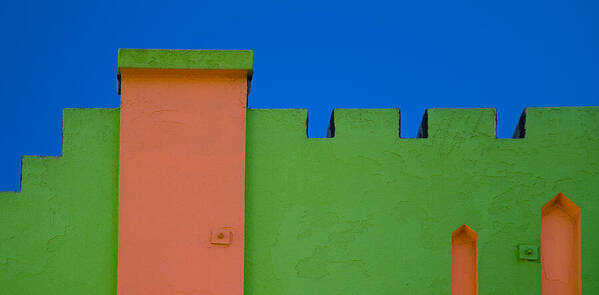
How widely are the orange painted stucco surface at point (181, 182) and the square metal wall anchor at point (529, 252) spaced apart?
2183 millimetres

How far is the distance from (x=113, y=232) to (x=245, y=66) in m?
1.70

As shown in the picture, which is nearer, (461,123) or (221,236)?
(221,236)

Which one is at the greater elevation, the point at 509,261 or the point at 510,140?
the point at 510,140

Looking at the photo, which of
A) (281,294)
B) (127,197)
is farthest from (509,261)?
(127,197)

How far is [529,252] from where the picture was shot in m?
4.69

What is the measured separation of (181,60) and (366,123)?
159 centimetres

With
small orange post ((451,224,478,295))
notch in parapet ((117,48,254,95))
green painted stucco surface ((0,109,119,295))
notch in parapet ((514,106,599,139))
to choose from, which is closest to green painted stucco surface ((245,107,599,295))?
notch in parapet ((514,106,599,139))

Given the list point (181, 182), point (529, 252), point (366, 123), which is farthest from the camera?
point (366, 123)

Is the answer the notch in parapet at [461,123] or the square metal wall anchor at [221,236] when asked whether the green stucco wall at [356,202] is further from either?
the square metal wall anchor at [221,236]

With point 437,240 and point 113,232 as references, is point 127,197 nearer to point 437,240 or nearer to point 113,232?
point 113,232

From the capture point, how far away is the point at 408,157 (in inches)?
A: 192

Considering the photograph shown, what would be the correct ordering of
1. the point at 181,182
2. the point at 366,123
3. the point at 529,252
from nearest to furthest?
the point at 529,252 → the point at 181,182 → the point at 366,123

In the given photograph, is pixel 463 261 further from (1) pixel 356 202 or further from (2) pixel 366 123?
(2) pixel 366 123

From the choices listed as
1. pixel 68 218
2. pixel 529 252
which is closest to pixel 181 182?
pixel 68 218
